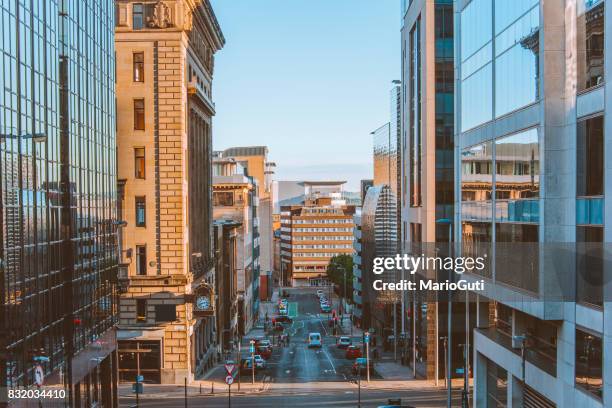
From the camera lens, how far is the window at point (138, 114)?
5972cm

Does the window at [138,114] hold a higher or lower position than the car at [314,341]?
higher

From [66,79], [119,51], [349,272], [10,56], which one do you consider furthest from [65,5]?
[349,272]

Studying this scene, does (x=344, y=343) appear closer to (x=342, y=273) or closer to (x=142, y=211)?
(x=142, y=211)

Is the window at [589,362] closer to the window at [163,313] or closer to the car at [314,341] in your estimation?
the window at [163,313]

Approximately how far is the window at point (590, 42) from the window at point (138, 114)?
128ft

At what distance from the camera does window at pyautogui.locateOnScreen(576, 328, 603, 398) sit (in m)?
Answer: 25.3

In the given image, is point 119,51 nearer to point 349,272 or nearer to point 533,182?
point 533,182

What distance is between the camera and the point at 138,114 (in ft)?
197

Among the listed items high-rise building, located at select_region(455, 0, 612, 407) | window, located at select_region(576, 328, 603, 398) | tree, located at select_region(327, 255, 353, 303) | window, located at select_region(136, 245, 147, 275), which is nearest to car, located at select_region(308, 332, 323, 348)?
window, located at select_region(136, 245, 147, 275)

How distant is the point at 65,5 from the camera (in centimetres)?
3797

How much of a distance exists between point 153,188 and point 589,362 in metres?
40.1

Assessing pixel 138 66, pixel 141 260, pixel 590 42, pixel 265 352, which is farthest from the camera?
pixel 265 352

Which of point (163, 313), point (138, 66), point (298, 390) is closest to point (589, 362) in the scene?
point (298, 390)

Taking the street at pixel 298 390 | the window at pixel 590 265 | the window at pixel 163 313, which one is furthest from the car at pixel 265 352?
the window at pixel 590 265
